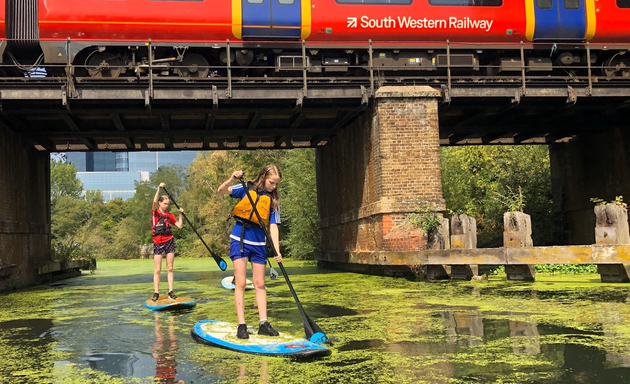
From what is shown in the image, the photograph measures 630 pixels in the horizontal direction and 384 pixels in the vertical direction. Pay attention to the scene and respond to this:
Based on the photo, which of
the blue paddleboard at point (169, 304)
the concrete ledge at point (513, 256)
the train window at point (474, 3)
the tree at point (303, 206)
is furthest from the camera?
the tree at point (303, 206)

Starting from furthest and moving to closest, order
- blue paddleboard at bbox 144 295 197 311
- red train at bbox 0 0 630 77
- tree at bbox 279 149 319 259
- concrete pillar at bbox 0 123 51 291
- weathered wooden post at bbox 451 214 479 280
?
tree at bbox 279 149 319 259 → red train at bbox 0 0 630 77 → concrete pillar at bbox 0 123 51 291 → weathered wooden post at bbox 451 214 479 280 → blue paddleboard at bbox 144 295 197 311

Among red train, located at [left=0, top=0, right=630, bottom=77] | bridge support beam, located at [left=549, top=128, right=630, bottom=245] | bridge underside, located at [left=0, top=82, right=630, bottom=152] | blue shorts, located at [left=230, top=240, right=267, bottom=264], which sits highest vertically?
red train, located at [left=0, top=0, right=630, bottom=77]

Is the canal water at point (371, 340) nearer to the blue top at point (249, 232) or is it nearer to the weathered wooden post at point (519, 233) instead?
the blue top at point (249, 232)

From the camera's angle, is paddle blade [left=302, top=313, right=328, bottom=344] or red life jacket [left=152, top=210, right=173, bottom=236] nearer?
paddle blade [left=302, top=313, right=328, bottom=344]

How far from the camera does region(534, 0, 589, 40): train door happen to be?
60.2ft

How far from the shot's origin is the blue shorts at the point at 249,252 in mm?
6008

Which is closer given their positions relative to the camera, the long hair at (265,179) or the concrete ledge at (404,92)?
the long hair at (265,179)

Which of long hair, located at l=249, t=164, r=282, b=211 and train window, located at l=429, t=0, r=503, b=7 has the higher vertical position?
Answer: train window, located at l=429, t=0, r=503, b=7

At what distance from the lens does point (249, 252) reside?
608cm

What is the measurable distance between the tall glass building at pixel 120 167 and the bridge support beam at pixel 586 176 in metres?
149

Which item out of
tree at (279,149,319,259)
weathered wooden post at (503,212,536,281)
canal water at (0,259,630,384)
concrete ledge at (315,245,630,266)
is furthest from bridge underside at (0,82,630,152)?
tree at (279,149,319,259)

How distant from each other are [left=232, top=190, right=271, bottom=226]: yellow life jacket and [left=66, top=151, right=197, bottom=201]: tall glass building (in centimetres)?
16181

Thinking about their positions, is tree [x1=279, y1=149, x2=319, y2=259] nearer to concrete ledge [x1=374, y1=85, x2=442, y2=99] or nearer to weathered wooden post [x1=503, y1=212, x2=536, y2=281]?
concrete ledge [x1=374, y1=85, x2=442, y2=99]

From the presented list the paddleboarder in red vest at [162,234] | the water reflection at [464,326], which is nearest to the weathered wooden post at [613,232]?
the water reflection at [464,326]
